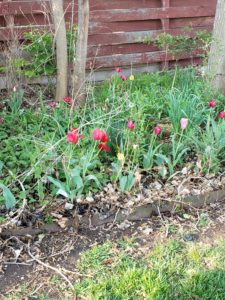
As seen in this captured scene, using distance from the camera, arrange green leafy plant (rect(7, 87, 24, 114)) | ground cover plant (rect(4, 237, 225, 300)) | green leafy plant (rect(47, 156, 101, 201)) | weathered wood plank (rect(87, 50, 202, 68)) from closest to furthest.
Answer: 1. ground cover plant (rect(4, 237, 225, 300))
2. green leafy plant (rect(47, 156, 101, 201))
3. green leafy plant (rect(7, 87, 24, 114))
4. weathered wood plank (rect(87, 50, 202, 68))

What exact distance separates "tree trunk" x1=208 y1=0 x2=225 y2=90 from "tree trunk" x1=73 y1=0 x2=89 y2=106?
1333 mm

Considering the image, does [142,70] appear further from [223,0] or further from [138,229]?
[138,229]

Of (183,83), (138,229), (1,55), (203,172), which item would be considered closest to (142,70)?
(183,83)

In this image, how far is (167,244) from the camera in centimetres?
280

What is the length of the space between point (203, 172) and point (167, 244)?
2.78ft

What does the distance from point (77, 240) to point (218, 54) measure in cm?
264

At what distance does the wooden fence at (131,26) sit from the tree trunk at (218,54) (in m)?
1.37

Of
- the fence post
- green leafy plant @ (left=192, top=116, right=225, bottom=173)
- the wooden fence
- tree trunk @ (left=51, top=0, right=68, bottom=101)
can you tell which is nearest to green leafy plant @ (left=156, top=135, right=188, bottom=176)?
green leafy plant @ (left=192, top=116, right=225, bottom=173)

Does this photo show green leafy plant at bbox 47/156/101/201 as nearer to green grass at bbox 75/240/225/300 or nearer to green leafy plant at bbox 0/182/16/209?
green leafy plant at bbox 0/182/16/209

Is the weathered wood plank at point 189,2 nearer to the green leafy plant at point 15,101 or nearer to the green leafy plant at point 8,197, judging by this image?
the green leafy plant at point 15,101

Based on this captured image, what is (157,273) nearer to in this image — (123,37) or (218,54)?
(218,54)

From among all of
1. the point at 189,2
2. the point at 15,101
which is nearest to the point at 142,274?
the point at 15,101

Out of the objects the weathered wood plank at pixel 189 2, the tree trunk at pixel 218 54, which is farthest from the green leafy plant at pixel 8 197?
→ the weathered wood plank at pixel 189 2

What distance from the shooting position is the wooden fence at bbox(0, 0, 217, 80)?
5.86m
